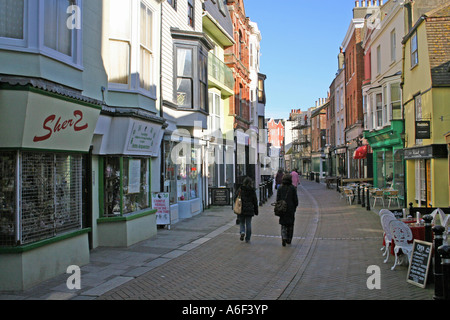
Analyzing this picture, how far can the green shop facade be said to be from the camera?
19.0 metres

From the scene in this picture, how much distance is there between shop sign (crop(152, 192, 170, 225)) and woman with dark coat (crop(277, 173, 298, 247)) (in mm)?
3864

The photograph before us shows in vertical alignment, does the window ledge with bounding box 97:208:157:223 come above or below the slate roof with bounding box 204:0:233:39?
below

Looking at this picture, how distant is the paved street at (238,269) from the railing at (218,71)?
866cm

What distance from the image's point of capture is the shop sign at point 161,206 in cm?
1248

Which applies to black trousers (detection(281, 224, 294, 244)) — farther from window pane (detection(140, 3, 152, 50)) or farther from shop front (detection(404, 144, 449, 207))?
window pane (detection(140, 3, 152, 50))

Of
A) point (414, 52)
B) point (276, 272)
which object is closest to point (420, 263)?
point (276, 272)

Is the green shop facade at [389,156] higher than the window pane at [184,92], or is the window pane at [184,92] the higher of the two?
the window pane at [184,92]

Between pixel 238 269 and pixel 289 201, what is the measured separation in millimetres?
3014

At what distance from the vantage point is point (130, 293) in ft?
20.9

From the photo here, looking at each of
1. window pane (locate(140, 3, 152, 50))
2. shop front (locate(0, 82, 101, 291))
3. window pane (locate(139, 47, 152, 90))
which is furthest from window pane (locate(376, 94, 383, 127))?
shop front (locate(0, 82, 101, 291))

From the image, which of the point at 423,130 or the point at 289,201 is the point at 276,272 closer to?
the point at 289,201

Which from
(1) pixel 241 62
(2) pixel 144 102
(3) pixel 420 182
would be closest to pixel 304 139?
(1) pixel 241 62

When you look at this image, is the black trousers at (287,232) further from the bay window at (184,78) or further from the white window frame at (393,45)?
the white window frame at (393,45)

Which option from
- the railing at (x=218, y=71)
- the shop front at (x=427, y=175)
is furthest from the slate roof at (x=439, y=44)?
the railing at (x=218, y=71)
